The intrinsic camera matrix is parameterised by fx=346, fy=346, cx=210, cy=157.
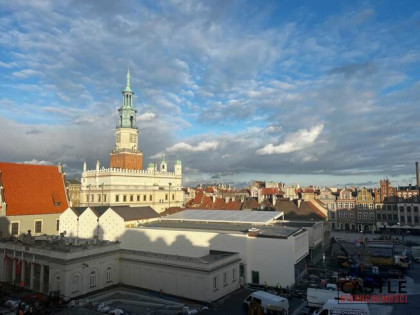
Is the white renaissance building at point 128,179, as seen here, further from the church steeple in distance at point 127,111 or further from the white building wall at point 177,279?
the white building wall at point 177,279

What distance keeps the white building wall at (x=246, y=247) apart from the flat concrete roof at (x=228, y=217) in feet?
26.0

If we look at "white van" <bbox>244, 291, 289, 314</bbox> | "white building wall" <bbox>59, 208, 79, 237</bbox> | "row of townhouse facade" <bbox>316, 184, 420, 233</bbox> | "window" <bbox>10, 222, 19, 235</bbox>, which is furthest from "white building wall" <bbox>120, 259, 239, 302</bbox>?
"row of townhouse facade" <bbox>316, 184, 420, 233</bbox>

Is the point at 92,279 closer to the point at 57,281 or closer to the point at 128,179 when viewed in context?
the point at 57,281

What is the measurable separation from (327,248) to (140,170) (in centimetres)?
4256

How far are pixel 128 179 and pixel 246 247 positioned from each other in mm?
44001

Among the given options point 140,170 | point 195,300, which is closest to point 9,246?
point 195,300

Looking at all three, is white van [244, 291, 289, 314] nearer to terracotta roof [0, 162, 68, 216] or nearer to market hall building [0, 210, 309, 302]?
market hall building [0, 210, 309, 302]

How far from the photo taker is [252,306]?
85.5ft

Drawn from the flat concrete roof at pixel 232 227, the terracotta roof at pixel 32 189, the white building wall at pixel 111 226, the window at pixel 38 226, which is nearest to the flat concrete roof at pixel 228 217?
the flat concrete roof at pixel 232 227

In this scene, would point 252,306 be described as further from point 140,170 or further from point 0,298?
point 140,170

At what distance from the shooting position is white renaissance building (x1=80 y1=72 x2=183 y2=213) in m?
71.1

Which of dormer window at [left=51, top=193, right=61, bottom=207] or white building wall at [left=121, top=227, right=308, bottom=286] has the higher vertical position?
dormer window at [left=51, top=193, right=61, bottom=207]

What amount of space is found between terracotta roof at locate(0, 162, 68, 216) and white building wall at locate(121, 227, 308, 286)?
60.9ft

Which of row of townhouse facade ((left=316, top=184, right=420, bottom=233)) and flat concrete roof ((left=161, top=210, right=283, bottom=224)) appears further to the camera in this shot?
row of townhouse facade ((left=316, top=184, right=420, bottom=233))
